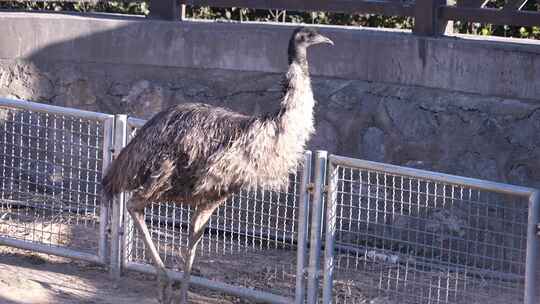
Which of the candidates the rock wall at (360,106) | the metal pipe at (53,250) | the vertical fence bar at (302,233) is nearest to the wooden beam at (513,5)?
the rock wall at (360,106)

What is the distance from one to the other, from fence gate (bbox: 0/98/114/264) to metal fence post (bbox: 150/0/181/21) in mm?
1086

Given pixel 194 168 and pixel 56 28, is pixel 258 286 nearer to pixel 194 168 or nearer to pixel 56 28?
pixel 194 168

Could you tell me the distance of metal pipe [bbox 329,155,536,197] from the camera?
17.7 feet

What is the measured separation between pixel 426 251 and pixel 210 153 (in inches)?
56.6

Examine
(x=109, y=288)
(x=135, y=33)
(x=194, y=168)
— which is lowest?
(x=109, y=288)

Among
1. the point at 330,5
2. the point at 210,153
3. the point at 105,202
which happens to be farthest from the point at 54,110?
the point at 330,5

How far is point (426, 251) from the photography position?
6570 mm

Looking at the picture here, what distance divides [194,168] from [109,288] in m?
1.22

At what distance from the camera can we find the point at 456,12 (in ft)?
25.0

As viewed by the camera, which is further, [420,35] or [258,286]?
[420,35]

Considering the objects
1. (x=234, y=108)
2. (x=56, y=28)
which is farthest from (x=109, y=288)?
(x=56, y=28)

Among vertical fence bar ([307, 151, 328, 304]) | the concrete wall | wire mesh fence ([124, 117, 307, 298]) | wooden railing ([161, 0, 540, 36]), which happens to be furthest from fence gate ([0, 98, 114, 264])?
wooden railing ([161, 0, 540, 36])

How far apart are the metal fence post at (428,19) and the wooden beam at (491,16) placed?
1.8 inches

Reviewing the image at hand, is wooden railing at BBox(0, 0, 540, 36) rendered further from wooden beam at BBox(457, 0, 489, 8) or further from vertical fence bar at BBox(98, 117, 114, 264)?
vertical fence bar at BBox(98, 117, 114, 264)
